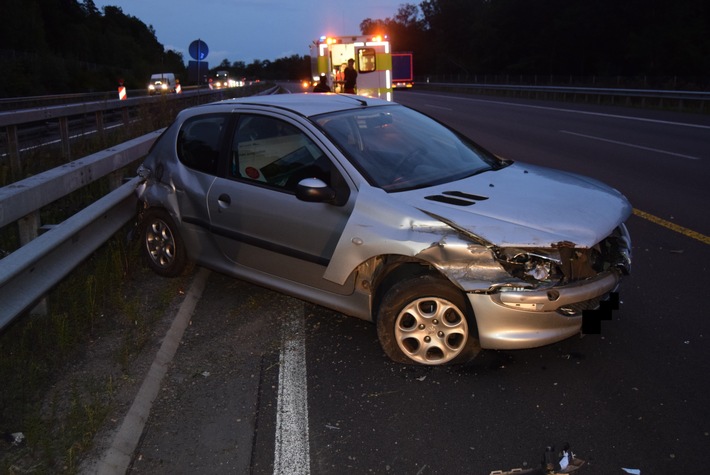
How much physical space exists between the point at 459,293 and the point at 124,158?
3.92 meters

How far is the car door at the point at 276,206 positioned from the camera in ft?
15.7

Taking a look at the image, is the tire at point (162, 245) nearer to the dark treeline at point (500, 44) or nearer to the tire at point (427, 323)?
the tire at point (427, 323)

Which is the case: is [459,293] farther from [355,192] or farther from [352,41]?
[352,41]

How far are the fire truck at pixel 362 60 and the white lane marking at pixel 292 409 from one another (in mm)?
16495

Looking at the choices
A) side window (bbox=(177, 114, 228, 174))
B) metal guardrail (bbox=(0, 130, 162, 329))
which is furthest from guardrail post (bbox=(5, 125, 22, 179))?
side window (bbox=(177, 114, 228, 174))

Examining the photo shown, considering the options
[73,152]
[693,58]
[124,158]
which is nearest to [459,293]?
[124,158]

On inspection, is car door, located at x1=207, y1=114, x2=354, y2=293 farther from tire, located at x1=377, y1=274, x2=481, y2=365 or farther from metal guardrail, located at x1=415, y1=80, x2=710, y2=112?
metal guardrail, located at x1=415, y1=80, x2=710, y2=112

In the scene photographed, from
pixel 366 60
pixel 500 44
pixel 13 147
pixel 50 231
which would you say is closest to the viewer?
pixel 50 231

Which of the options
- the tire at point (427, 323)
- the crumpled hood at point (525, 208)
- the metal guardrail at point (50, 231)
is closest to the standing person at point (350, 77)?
the metal guardrail at point (50, 231)

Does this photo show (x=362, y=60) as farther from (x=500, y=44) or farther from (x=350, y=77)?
(x=500, y=44)

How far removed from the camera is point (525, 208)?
4352 millimetres

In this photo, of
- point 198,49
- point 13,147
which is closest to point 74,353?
point 13,147

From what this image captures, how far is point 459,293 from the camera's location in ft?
13.7

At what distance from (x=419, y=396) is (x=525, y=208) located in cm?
132
